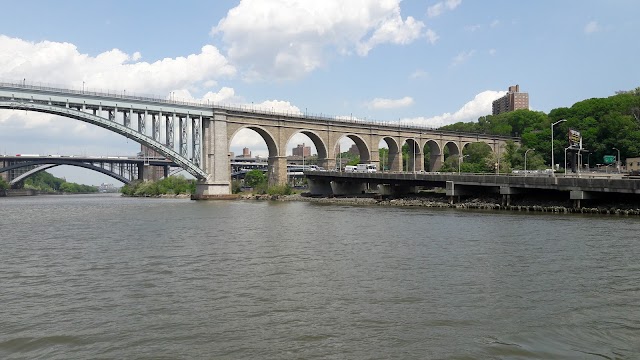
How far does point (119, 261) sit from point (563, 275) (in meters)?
16.3

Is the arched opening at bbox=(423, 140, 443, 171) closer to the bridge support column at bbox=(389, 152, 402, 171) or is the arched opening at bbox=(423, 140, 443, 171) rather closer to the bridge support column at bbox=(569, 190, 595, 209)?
the bridge support column at bbox=(389, 152, 402, 171)

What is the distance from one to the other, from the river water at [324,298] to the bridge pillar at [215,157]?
2164 inches

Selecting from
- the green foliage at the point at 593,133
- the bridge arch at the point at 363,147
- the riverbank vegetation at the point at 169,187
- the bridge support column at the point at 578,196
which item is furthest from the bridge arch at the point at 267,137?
the bridge support column at the point at 578,196

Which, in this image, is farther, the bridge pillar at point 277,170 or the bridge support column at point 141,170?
the bridge support column at point 141,170

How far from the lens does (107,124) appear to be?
7031cm

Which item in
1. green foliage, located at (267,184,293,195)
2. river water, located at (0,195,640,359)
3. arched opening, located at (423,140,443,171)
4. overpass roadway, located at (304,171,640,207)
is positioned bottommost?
river water, located at (0,195,640,359)

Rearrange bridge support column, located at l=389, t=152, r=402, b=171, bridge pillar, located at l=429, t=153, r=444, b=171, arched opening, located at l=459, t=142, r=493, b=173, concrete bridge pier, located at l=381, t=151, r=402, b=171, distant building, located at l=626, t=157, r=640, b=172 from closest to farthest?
1. distant building, located at l=626, t=157, r=640, b=172
2. arched opening, located at l=459, t=142, r=493, b=173
3. bridge support column, located at l=389, t=152, r=402, b=171
4. concrete bridge pier, located at l=381, t=151, r=402, b=171
5. bridge pillar, located at l=429, t=153, r=444, b=171

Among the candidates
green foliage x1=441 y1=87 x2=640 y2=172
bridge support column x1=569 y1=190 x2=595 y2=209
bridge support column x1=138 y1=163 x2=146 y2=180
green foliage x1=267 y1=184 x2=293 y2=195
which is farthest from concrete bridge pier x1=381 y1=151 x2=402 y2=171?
bridge support column x1=138 y1=163 x2=146 y2=180

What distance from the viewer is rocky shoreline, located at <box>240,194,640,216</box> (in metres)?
42.0

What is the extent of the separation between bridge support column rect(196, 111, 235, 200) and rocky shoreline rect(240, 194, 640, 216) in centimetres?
1130

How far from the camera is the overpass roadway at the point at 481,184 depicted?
42.2 meters

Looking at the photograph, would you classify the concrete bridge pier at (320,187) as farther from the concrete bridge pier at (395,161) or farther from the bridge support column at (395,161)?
the concrete bridge pier at (395,161)

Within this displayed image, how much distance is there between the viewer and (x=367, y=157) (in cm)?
10281

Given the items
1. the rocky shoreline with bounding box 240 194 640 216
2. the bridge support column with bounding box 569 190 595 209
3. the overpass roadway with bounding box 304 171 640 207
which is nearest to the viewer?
the rocky shoreline with bounding box 240 194 640 216
